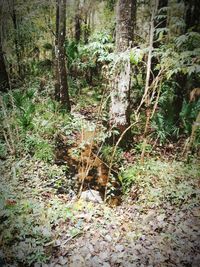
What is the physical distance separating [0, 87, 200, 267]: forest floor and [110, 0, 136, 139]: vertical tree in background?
122 centimetres

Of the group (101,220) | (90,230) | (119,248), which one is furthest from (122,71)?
(119,248)

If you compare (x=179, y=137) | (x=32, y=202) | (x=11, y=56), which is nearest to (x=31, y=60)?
(x=11, y=56)

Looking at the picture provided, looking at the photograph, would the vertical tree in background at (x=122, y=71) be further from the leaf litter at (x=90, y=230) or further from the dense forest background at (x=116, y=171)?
the leaf litter at (x=90, y=230)

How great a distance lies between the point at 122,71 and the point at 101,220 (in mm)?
3100

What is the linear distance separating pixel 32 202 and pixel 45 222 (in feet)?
1.65

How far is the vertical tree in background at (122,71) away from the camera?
5305mm

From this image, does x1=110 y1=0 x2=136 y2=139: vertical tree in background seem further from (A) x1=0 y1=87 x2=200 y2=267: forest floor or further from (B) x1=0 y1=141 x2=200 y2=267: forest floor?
(B) x1=0 y1=141 x2=200 y2=267: forest floor

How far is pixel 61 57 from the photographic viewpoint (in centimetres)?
761

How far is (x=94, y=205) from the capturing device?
4.67 meters

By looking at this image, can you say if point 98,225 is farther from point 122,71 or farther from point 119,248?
point 122,71

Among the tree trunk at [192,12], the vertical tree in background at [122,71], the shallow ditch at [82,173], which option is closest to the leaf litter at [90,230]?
the shallow ditch at [82,173]

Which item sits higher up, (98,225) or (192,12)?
(192,12)

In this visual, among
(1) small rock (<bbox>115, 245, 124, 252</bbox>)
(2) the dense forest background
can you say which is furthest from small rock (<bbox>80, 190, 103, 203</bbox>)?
(1) small rock (<bbox>115, 245, 124, 252</bbox>)

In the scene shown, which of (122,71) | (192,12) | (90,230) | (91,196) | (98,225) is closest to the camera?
(90,230)
